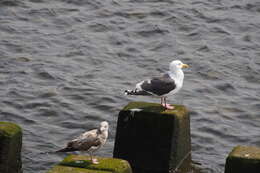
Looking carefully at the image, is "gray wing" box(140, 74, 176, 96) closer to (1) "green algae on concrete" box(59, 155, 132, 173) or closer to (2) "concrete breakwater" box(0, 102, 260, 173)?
(2) "concrete breakwater" box(0, 102, 260, 173)

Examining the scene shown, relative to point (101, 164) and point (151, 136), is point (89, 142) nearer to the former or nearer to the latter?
point (101, 164)

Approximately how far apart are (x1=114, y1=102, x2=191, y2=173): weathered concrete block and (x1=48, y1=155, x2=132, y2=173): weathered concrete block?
1.60 metres

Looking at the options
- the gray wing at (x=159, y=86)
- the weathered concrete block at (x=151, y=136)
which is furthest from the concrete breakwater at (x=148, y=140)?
the gray wing at (x=159, y=86)

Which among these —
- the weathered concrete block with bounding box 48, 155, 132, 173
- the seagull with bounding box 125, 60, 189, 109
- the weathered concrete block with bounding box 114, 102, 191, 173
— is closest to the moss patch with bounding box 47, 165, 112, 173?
the weathered concrete block with bounding box 48, 155, 132, 173

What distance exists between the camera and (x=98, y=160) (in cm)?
900

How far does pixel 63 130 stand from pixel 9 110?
1548 mm

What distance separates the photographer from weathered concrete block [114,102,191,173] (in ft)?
34.2

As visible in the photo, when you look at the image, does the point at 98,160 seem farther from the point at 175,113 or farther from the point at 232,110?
the point at 232,110

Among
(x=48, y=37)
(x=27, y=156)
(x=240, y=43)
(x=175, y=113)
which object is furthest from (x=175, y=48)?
(x=175, y=113)

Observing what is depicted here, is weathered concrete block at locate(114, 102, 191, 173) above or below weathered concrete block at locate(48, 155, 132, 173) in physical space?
below

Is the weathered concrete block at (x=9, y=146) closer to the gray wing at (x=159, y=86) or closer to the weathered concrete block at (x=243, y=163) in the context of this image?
the gray wing at (x=159, y=86)

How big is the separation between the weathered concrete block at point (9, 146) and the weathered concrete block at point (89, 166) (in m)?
1.01

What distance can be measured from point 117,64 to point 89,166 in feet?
30.6

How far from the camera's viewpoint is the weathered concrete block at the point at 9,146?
955 centimetres
